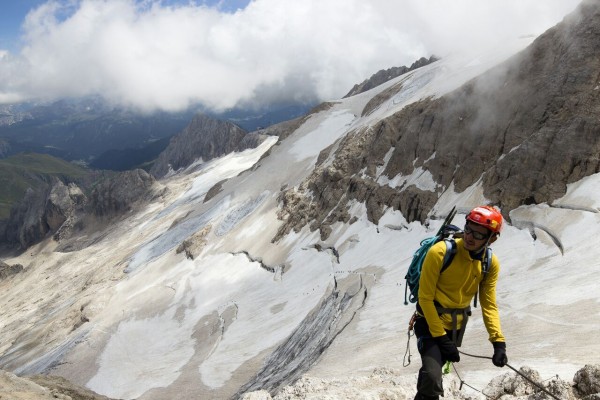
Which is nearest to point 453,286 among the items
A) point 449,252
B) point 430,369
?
point 449,252

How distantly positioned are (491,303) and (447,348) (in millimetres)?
1467

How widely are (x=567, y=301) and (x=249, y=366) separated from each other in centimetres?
2961

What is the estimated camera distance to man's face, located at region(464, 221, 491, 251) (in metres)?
8.16

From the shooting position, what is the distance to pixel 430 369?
8.55 metres

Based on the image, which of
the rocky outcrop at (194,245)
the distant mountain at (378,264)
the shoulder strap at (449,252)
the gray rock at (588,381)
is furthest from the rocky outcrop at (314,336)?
the rocky outcrop at (194,245)

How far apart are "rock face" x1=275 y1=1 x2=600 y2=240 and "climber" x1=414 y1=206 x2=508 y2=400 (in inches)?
1341

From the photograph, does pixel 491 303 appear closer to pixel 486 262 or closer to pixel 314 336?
pixel 486 262

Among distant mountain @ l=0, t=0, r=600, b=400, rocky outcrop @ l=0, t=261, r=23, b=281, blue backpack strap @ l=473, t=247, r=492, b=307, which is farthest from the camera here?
rocky outcrop @ l=0, t=261, r=23, b=281

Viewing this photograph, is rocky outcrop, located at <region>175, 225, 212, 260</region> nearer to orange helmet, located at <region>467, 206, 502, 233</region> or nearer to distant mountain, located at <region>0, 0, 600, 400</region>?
distant mountain, located at <region>0, 0, 600, 400</region>

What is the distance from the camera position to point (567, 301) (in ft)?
79.4

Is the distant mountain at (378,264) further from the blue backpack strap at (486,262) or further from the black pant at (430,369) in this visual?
the blue backpack strap at (486,262)

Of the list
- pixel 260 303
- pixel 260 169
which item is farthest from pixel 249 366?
pixel 260 169

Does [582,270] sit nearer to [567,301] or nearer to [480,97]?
[567,301]

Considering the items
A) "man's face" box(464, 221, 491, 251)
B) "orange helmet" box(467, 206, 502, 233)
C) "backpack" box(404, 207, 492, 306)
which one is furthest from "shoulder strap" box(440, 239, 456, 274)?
"orange helmet" box(467, 206, 502, 233)
